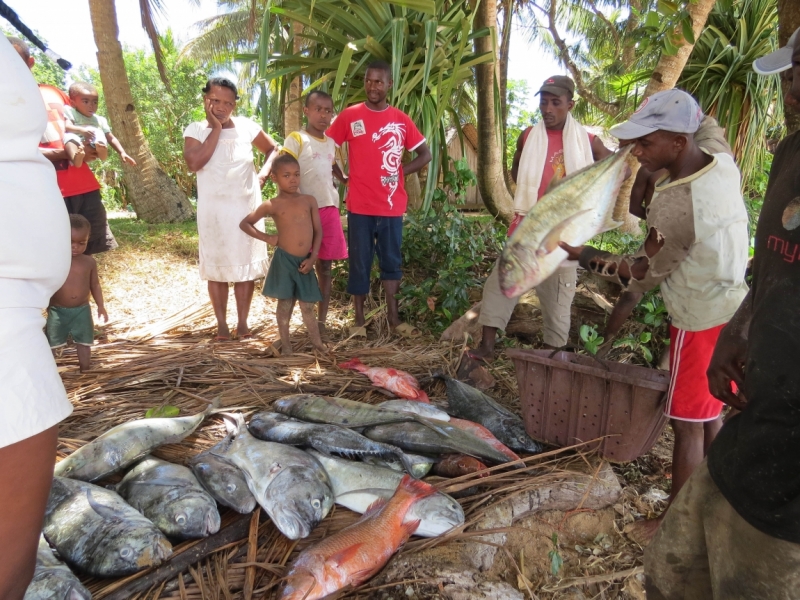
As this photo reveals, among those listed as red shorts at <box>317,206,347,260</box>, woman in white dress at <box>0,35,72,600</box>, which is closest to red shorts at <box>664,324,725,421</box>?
woman in white dress at <box>0,35,72,600</box>

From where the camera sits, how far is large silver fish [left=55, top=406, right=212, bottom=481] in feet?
8.68

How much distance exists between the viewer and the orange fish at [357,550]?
2039 millimetres

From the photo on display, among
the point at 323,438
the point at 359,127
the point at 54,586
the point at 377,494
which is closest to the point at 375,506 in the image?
the point at 377,494

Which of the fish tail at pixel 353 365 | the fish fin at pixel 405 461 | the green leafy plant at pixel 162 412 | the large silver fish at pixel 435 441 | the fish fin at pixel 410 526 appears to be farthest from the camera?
the fish tail at pixel 353 365

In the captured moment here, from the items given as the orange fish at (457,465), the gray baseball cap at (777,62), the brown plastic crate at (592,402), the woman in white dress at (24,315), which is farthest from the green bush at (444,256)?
the woman in white dress at (24,315)

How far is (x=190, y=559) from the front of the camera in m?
2.25

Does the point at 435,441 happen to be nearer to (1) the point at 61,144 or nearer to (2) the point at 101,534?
(2) the point at 101,534

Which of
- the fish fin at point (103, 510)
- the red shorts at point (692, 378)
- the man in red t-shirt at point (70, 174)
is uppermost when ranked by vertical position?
the man in red t-shirt at point (70, 174)

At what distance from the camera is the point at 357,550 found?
7.20ft

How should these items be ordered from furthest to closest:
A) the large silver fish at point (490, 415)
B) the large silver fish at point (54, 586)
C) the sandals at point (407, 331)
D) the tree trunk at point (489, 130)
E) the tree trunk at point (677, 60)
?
the tree trunk at point (489, 130), the sandals at point (407, 331), the tree trunk at point (677, 60), the large silver fish at point (490, 415), the large silver fish at point (54, 586)

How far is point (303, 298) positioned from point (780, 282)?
345cm

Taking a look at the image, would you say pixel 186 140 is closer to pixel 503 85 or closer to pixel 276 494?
pixel 276 494

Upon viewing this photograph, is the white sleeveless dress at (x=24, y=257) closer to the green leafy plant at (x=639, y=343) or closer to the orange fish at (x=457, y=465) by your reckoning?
the orange fish at (x=457, y=465)

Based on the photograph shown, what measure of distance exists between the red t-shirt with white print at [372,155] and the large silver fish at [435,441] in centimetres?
232
